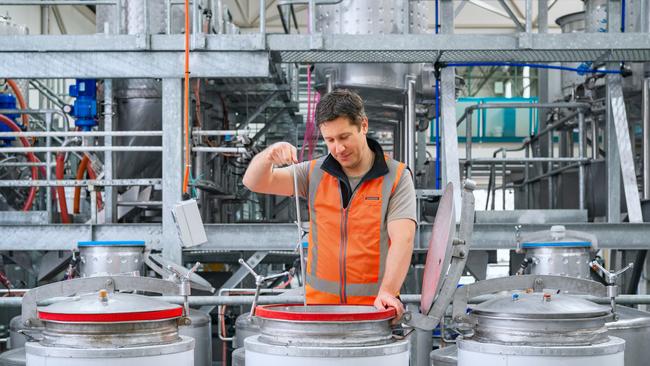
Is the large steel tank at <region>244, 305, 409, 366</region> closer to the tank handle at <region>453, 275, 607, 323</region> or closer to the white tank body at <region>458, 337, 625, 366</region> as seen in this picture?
the white tank body at <region>458, 337, 625, 366</region>

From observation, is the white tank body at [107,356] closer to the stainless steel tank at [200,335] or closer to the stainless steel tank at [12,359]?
A: the stainless steel tank at [12,359]

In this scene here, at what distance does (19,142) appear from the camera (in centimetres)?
830

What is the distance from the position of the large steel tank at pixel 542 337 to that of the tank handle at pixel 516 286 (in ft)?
0.29

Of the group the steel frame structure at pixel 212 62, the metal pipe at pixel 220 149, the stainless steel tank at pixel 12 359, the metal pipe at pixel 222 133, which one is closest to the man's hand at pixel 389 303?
the stainless steel tank at pixel 12 359

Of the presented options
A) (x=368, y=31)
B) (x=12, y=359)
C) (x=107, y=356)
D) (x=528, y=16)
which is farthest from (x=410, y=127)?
(x=107, y=356)

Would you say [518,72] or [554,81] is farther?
[518,72]

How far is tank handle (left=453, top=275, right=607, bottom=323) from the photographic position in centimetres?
253

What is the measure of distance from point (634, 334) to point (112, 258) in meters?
2.74

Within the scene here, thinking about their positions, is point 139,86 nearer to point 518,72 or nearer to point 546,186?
point 546,186

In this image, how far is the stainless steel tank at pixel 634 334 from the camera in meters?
3.92

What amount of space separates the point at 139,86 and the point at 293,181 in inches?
160

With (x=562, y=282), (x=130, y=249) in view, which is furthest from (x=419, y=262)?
(x=562, y=282)

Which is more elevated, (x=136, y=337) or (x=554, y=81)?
(x=554, y=81)

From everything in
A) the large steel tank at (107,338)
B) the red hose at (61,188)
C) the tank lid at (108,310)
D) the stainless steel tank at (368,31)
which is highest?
the stainless steel tank at (368,31)
